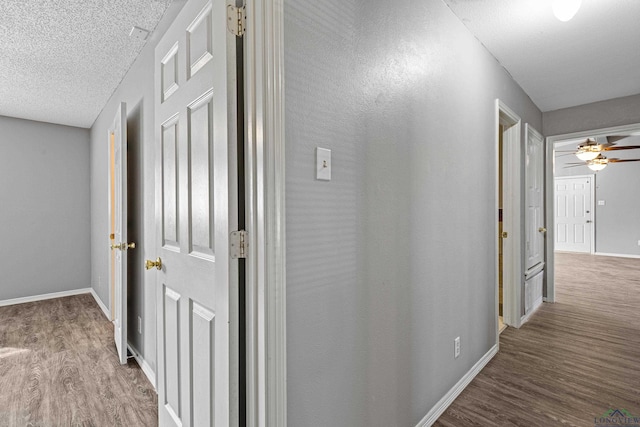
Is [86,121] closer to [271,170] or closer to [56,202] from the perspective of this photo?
[56,202]

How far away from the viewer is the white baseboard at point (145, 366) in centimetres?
225

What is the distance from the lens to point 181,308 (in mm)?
1424

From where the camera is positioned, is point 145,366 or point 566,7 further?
point 145,366

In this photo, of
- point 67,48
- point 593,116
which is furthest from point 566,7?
point 67,48

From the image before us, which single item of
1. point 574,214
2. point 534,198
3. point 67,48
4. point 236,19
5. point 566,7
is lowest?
point 574,214

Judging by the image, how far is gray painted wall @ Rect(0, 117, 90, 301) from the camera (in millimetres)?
4188

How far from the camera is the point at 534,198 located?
3773 millimetres

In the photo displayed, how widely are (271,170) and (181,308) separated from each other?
2.68 feet

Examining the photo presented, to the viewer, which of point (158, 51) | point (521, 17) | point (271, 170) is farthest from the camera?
point (521, 17)

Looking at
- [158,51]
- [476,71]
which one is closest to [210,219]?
[158,51]

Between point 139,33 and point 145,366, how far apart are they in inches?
93.2

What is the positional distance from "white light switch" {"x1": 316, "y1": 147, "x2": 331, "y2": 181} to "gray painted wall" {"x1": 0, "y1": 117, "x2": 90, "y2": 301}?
194 inches

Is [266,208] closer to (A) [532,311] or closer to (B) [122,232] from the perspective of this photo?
(B) [122,232]

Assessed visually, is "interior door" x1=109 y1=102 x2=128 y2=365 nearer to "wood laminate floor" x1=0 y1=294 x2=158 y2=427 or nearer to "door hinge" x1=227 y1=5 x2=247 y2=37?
"wood laminate floor" x1=0 y1=294 x2=158 y2=427
